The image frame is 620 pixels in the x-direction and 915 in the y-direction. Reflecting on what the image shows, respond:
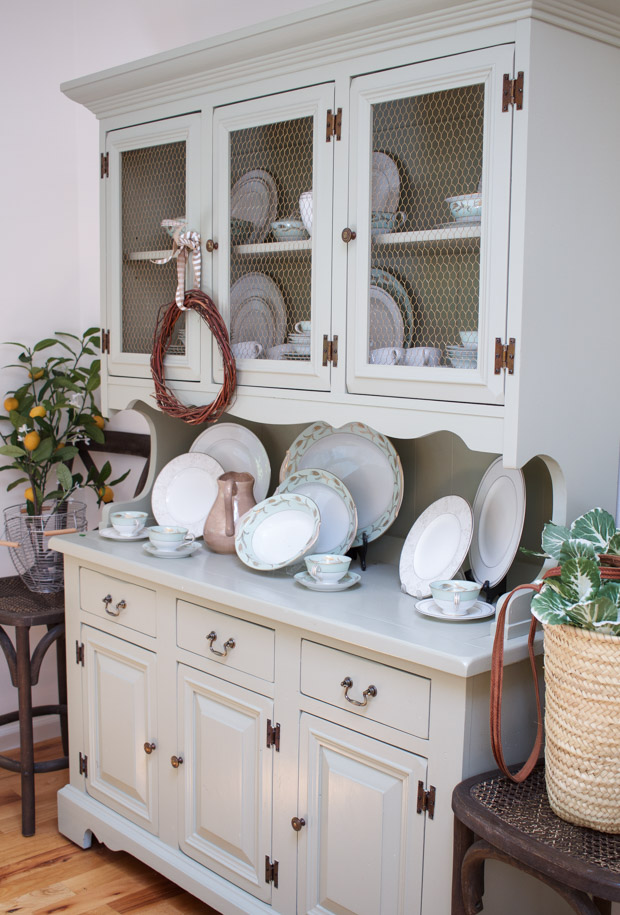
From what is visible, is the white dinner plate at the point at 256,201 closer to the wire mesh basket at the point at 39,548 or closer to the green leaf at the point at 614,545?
the green leaf at the point at 614,545

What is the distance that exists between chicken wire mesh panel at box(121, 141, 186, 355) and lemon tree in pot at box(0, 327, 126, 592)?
59 centimetres

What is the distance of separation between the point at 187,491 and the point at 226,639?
592 mm

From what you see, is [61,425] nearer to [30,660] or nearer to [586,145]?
[30,660]

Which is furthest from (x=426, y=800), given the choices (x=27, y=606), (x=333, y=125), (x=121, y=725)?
(x=27, y=606)

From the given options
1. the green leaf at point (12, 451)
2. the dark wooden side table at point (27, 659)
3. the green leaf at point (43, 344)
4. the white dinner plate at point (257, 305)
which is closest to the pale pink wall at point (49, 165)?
the green leaf at point (43, 344)

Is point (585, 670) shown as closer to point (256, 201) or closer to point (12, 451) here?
point (256, 201)

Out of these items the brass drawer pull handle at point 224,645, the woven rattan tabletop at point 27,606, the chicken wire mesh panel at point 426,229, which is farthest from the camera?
the woven rattan tabletop at point 27,606

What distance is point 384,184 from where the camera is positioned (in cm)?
182

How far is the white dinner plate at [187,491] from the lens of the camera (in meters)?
2.50

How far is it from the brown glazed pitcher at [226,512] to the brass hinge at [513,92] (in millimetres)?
1139

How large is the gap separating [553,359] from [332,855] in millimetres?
1081

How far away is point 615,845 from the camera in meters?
1.40

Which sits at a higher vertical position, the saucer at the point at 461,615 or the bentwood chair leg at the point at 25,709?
the saucer at the point at 461,615

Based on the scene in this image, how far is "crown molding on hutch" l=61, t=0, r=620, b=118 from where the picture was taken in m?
1.62
